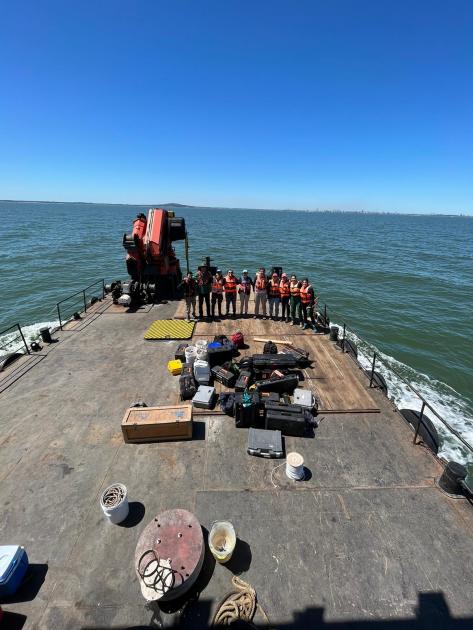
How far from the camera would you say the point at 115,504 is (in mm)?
5551

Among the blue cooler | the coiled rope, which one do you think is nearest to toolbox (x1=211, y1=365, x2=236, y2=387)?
the coiled rope

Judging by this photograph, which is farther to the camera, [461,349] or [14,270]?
[14,270]

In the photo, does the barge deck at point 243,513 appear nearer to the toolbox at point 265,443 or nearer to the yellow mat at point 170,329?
the toolbox at point 265,443

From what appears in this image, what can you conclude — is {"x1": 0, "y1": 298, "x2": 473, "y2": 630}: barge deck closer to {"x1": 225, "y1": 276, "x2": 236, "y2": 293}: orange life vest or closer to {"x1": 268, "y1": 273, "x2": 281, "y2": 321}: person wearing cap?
{"x1": 268, "y1": 273, "x2": 281, "y2": 321}: person wearing cap

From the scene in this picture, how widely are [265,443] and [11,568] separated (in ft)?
16.5

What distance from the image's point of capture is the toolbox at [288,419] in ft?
25.3

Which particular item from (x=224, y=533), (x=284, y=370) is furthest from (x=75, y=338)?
(x=224, y=533)

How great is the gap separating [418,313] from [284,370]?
21.2 metres

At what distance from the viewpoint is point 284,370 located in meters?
10.4

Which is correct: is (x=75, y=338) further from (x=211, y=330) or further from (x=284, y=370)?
(x=284, y=370)

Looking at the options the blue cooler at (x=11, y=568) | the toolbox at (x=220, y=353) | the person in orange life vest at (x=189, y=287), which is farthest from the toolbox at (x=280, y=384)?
the person in orange life vest at (x=189, y=287)

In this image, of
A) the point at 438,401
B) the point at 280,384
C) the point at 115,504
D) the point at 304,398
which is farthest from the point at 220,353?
the point at 438,401

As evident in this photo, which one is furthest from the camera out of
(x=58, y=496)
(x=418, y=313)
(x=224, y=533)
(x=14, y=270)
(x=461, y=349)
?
(x=14, y=270)

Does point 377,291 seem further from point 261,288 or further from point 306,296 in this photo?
point 261,288
